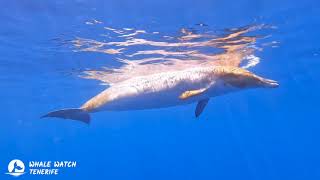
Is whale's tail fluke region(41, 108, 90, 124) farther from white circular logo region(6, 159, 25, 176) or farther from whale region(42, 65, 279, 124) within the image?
white circular logo region(6, 159, 25, 176)

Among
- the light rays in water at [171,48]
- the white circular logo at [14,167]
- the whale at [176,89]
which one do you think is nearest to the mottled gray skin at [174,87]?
the whale at [176,89]

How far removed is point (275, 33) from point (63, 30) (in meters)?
10.4

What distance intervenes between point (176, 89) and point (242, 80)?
205 centimetres

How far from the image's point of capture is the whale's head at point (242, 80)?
34.3 ft

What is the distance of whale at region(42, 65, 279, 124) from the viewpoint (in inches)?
419

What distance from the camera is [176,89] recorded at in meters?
11.3

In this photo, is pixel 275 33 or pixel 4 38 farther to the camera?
pixel 275 33

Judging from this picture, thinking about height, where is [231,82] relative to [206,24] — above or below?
below

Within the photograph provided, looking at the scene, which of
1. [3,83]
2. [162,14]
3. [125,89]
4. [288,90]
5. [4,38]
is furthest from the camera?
[288,90]

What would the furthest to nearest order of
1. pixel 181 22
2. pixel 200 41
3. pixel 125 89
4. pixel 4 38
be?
pixel 200 41 → pixel 4 38 → pixel 181 22 → pixel 125 89

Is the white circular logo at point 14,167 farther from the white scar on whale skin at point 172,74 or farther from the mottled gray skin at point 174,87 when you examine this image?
the mottled gray skin at point 174,87

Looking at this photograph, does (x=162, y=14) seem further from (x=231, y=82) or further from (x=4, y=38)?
(x=4, y=38)

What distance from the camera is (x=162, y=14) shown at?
45.2ft

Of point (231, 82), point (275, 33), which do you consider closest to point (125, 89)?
point (231, 82)
